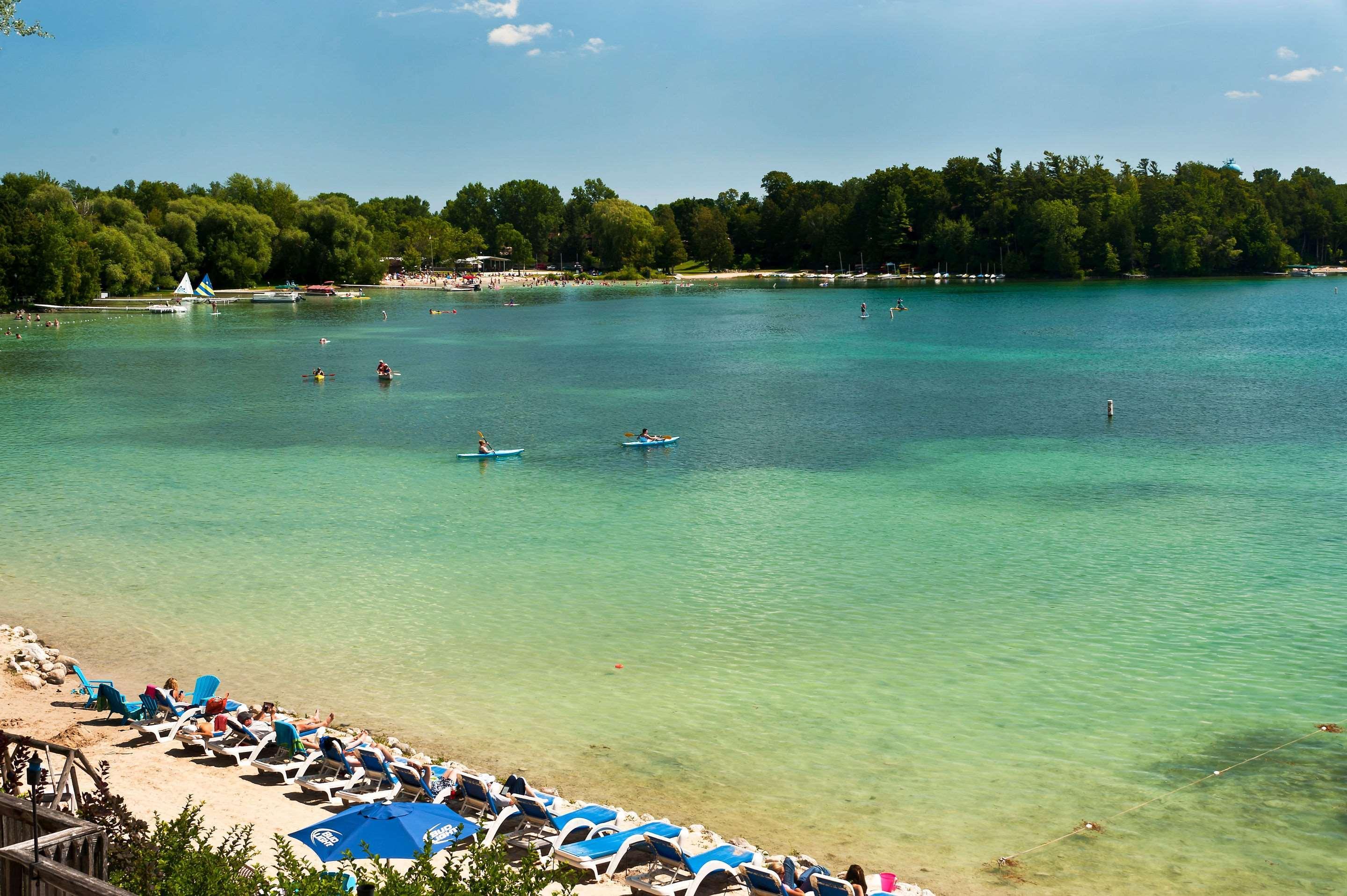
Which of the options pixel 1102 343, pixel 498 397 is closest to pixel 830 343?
pixel 1102 343

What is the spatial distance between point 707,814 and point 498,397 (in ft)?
160

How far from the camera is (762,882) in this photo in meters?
12.8

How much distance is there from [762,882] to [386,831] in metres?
4.67

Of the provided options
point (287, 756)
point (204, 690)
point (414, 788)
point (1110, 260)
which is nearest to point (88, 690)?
point (204, 690)

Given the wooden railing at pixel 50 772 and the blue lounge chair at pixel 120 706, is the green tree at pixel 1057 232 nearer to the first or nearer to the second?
the blue lounge chair at pixel 120 706

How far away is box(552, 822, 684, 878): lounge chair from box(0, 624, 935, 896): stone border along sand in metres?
0.18

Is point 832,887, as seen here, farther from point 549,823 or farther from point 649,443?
point 649,443

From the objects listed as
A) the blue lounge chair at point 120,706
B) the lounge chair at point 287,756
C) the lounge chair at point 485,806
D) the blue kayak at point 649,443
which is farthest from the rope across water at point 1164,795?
the blue kayak at point 649,443

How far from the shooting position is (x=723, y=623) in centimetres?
2436

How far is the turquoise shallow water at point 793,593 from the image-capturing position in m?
16.6

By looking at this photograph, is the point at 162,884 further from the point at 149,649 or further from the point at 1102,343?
the point at 1102,343

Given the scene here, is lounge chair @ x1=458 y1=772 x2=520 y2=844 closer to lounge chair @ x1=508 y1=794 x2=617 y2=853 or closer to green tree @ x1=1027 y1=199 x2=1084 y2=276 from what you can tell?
lounge chair @ x1=508 y1=794 x2=617 y2=853

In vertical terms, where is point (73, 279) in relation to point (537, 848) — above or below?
above

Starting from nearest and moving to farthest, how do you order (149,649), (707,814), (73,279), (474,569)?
(707,814)
(149,649)
(474,569)
(73,279)
